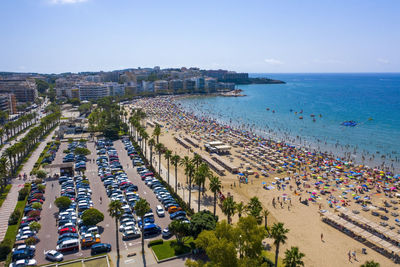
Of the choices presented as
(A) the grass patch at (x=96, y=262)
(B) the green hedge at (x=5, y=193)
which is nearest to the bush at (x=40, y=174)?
(B) the green hedge at (x=5, y=193)

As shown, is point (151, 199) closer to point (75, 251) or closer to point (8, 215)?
point (75, 251)

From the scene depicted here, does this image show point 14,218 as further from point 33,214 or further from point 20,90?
point 20,90

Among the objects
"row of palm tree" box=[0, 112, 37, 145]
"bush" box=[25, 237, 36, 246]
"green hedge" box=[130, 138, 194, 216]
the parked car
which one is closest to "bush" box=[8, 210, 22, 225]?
"bush" box=[25, 237, 36, 246]

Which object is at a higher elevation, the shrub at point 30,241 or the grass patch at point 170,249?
the shrub at point 30,241

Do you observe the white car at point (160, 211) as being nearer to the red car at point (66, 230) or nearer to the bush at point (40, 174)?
the red car at point (66, 230)

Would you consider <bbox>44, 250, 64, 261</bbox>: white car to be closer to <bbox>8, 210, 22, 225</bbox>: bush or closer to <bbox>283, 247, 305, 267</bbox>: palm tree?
<bbox>8, 210, 22, 225</bbox>: bush

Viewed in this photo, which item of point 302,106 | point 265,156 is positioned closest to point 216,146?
point 265,156
